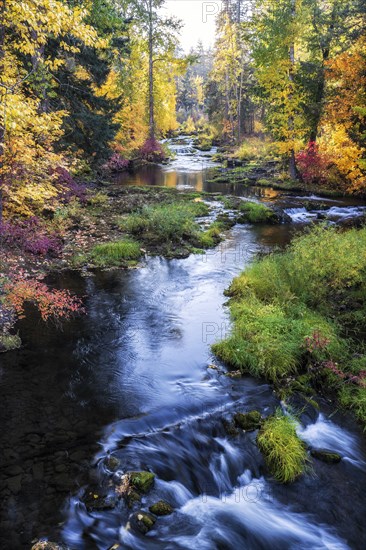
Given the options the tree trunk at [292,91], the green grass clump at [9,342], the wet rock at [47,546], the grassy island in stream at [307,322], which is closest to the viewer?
the wet rock at [47,546]

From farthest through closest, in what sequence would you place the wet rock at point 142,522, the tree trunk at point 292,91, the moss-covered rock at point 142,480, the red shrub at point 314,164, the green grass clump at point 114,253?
the red shrub at point 314,164
the tree trunk at point 292,91
the green grass clump at point 114,253
the moss-covered rock at point 142,480
the wet rock at point 142,522

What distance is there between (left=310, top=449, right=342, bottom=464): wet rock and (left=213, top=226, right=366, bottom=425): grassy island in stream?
3.31ft

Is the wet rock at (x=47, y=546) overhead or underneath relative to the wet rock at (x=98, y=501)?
overhead

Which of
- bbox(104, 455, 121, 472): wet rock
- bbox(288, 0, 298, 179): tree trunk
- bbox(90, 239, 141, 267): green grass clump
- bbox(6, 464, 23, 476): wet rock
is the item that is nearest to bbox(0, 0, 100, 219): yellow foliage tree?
bbox(90, 239, 141, 267): green grass clump

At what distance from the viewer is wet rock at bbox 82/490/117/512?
4.58 meters

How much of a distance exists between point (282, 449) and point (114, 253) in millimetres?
8916

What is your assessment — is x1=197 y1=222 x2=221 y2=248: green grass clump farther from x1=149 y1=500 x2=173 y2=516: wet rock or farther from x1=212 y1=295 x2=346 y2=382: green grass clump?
x1=149 y1=500 x2=173 y2=516: wet rock

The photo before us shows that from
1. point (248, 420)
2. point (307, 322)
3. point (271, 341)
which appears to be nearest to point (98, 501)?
point (248, 420)

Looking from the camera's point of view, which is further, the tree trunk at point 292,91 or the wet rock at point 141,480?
the tree trunk at point 292,91

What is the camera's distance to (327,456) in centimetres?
550

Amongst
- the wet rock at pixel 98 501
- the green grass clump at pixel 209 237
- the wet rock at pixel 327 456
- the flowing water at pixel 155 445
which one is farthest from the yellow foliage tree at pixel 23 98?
the green grass clump at pixel 209 237

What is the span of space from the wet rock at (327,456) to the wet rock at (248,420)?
34.8 inches

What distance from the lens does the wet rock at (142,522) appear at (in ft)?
14.4

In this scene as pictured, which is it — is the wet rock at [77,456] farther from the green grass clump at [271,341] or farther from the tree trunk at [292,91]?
the tree trunk at [292,91]
